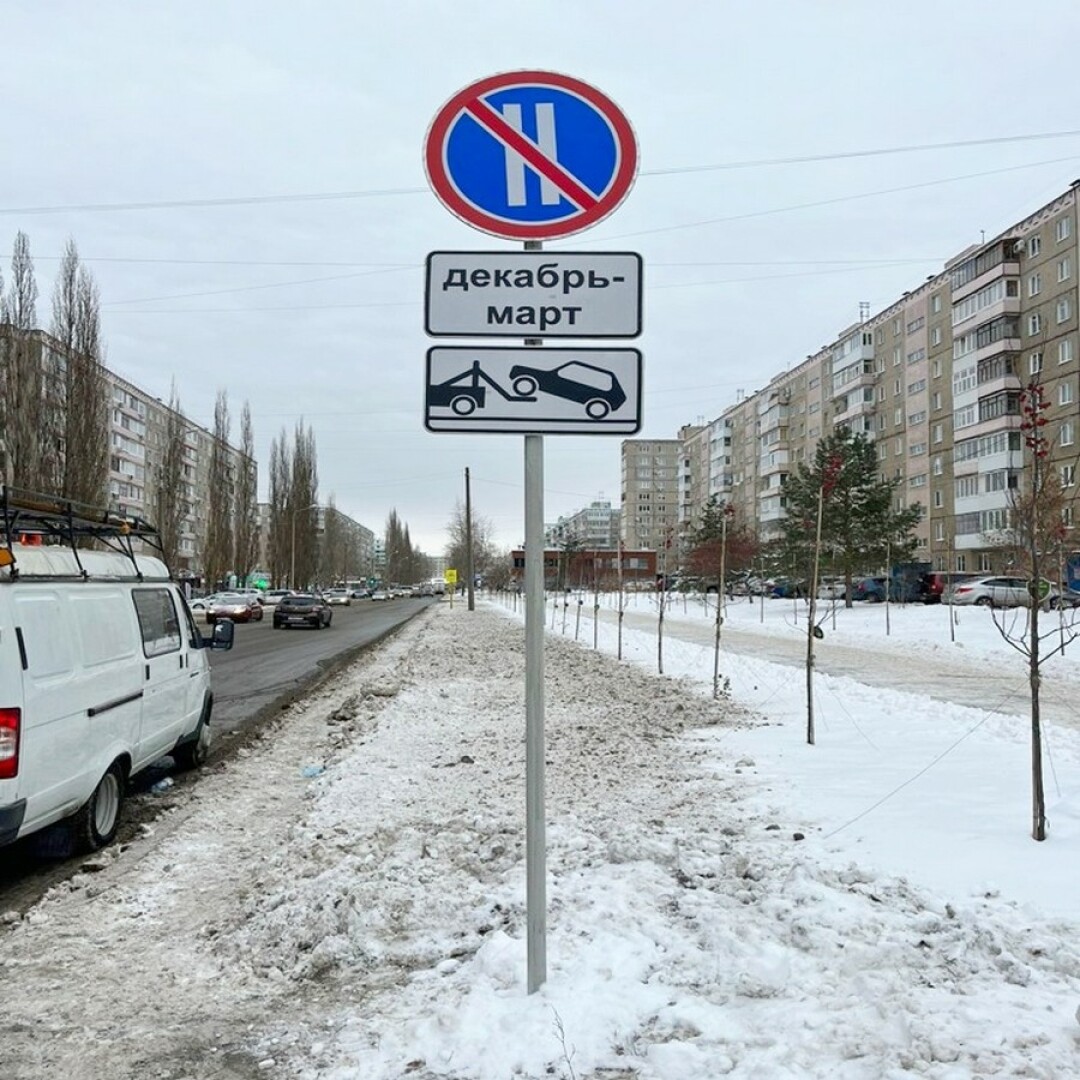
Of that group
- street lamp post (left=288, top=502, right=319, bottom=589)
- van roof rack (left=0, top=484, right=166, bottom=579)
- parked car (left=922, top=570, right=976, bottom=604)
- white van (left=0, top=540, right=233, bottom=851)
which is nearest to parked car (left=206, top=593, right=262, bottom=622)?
street lamp post (left=288, top=502, right=319, bottom=589)

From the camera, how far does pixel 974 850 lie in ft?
15.9

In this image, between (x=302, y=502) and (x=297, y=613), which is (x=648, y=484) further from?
(x=297, y=613)

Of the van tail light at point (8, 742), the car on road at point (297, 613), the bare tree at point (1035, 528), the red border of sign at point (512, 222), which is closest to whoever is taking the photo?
the red border of sign at point (512, 222)

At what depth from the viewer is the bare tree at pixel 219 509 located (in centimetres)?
6675

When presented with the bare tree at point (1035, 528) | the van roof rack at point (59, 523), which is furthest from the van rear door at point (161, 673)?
the bare tree at point (1035, 528)

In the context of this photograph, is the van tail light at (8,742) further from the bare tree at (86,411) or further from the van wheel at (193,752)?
the bare tree at (86,411)

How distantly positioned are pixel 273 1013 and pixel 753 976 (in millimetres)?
1840

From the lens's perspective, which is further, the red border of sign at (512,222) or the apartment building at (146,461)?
the apartment building at (146,461)

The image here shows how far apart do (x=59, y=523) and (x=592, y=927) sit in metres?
5.42

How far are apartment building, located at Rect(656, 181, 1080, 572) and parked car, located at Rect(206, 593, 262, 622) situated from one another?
22.9 m

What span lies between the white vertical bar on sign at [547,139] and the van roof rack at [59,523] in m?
3.49

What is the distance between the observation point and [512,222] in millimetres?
3479

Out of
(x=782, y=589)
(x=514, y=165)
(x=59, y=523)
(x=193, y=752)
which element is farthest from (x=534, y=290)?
(x=782, y=589)

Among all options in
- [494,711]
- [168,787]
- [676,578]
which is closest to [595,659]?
[494,711]
